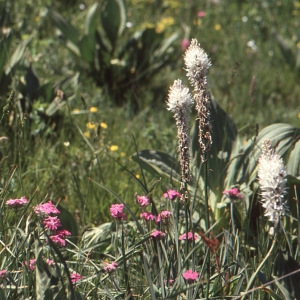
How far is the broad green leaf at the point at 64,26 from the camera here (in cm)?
482

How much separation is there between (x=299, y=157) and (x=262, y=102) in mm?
2617

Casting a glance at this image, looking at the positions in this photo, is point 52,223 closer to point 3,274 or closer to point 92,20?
point 3,274

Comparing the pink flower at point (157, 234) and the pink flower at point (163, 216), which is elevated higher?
the pink flower at point (163, 216)

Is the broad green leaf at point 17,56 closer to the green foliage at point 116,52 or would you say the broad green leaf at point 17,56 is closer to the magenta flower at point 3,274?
the green foliage at point 116,52

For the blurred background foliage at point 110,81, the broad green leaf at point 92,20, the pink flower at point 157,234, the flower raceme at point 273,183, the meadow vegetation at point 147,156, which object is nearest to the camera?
the flower raceme at point 273,183

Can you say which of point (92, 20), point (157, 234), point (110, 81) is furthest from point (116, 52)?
point (157, 234)

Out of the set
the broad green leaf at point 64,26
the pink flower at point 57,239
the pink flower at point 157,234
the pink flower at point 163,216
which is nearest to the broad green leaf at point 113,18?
the broad green leaf at point 64,26

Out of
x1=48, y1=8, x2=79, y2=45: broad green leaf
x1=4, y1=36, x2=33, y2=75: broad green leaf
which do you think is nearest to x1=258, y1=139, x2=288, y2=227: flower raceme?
A: x1=4, y1=36, x2=33, y2=75: broad green leaf

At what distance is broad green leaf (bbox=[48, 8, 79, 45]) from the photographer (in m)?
4.82

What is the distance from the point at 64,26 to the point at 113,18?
0.43m

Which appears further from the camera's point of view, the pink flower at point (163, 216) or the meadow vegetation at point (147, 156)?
the pink flower at point (163, 216)

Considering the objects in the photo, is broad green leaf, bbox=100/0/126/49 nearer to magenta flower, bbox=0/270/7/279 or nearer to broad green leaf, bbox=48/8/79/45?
broad green leaf, bbox=48/8/79/45

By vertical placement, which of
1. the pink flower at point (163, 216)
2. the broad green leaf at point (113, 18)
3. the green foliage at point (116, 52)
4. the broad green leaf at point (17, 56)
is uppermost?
the broad green leaf at point (113, 18)

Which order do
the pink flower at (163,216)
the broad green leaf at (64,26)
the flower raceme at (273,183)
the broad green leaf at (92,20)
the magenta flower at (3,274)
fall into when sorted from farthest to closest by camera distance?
the broad green leaf at (92,20)
the broad green leaf at (64,26)
the pink flower at (163,216)
the magenta flower at (3,274)
the flower raceme at (273,183)
